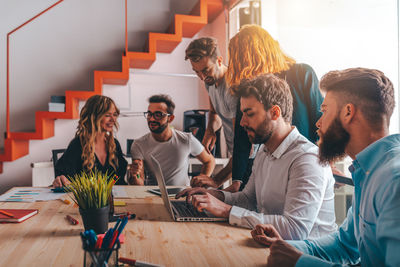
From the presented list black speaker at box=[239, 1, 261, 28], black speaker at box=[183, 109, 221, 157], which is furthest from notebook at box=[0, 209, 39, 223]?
black speaker at box=[239, 1, 261, 28]

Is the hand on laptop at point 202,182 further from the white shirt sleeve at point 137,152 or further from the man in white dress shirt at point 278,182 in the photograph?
the white shirt sleeve at point 137,152

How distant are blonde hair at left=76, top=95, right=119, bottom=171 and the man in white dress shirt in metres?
1.15

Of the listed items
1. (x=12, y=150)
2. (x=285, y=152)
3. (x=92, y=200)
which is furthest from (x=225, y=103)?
(x=12, y=150)

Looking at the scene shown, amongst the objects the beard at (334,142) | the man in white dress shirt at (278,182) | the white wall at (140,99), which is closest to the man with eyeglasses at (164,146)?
the man in white dress shirt at (278,182)

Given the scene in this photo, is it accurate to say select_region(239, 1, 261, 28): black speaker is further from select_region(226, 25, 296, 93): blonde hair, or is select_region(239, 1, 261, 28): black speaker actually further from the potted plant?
the potted plant

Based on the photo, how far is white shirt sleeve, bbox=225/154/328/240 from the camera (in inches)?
45.9

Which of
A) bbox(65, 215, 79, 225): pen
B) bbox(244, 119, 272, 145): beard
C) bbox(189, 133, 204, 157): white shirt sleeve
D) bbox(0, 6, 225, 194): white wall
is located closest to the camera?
bbox(65, 215, 79, 225): pen

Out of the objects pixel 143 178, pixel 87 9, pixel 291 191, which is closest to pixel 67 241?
pixel 291 191

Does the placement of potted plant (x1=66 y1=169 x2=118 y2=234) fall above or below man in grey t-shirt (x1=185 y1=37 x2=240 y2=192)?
below

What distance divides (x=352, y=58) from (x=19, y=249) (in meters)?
2.45

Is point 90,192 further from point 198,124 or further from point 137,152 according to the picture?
point 198,124

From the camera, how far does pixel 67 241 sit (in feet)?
3.54

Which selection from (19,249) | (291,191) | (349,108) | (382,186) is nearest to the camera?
(382,186)

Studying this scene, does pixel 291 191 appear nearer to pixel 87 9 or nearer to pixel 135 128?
pixel 135 128
